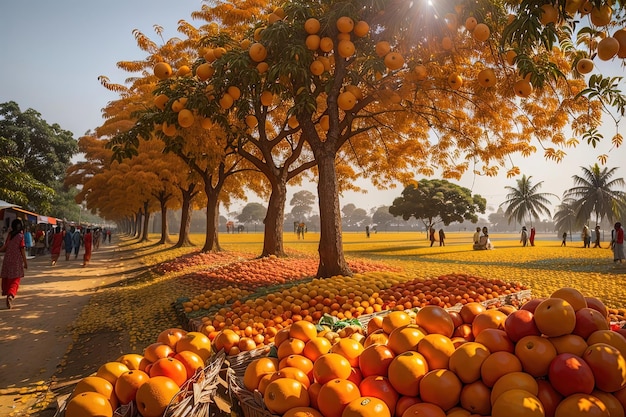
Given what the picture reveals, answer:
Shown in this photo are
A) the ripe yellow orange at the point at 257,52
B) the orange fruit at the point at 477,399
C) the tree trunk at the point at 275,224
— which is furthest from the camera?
the tree trunk at the point at 275,224

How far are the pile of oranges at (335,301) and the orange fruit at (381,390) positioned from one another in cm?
226

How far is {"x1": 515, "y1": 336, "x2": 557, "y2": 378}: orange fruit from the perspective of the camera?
2344 millimetres

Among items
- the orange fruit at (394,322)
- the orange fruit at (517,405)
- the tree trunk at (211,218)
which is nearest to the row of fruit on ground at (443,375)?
the orange fruit at (517,405)

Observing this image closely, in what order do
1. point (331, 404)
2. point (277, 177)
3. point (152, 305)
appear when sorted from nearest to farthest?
point (331, 404)
point (152, 305)
point (277, 177)

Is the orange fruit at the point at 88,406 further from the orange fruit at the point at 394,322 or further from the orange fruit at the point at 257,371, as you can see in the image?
the orange fruit at the point at 394,322

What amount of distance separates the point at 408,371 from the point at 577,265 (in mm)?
19129

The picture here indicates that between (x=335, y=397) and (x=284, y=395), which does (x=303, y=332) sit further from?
(x=335, y=397)

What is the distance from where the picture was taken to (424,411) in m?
2.20

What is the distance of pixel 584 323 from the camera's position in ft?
8.52

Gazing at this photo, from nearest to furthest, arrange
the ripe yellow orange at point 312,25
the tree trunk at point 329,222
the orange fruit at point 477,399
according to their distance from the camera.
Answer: the orange fruit at point 477,399, the ripe yellow orange at point 312,25, the tree trunk at point 329,222

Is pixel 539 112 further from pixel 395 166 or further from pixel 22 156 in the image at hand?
pixel 22 156

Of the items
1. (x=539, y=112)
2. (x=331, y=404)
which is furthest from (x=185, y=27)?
(x=331, y=404)

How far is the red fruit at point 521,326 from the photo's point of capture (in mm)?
2588

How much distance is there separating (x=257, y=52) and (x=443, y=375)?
7.87 metres
